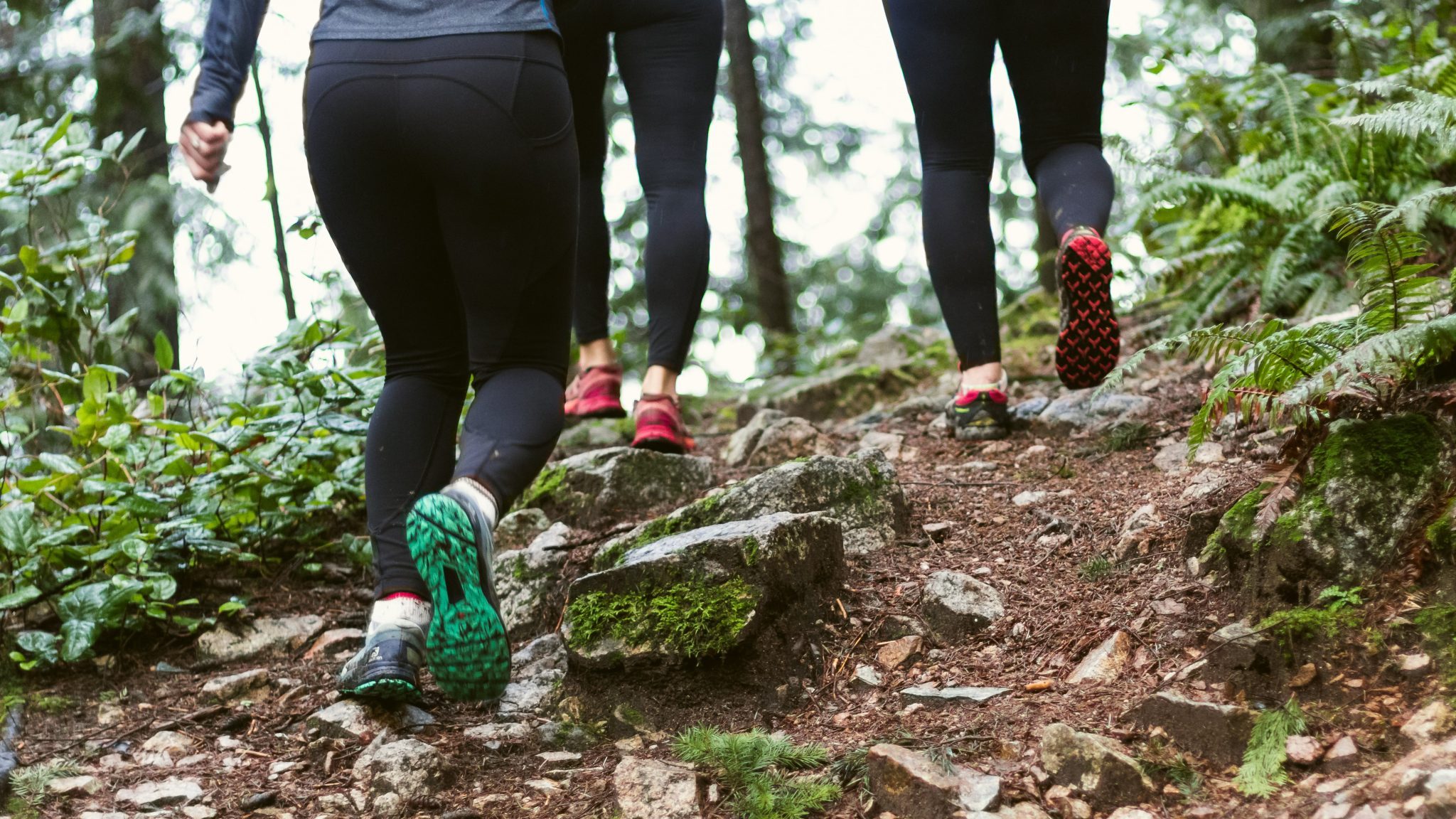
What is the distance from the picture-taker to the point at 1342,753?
169 centimetres

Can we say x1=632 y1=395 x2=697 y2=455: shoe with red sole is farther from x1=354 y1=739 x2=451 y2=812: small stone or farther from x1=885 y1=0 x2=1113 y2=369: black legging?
x1=354 y1=739 x2=451 y2=812: small stone

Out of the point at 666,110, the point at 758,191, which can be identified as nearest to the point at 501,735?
the point at 666,110

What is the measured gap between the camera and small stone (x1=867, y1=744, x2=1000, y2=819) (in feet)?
5.86

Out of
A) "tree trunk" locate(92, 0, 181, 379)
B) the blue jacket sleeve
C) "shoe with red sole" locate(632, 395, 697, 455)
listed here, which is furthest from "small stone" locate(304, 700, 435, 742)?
"tree trunk" locate(92, 0, 181, 379)

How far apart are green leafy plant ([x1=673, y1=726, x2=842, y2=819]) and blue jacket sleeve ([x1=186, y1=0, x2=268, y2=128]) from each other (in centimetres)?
170

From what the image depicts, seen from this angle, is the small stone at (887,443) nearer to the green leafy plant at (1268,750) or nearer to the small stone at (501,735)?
the small stone at (501,735)

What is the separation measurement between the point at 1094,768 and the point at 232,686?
2.32 m

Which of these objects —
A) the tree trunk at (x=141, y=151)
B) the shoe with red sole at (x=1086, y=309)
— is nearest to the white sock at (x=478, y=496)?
the shoe with red sole at (x=1086, y=309)

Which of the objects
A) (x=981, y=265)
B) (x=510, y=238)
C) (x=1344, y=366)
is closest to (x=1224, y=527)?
(x=1344, y=366)

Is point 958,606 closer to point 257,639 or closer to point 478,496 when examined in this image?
point 478,496

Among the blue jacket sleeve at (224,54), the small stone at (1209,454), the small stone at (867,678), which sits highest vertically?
the blue jacket sleeve at (224,54)

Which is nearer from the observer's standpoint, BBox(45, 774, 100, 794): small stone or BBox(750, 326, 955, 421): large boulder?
BBox(45, 774, 100, 794): small stone

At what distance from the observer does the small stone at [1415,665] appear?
5.70 ft

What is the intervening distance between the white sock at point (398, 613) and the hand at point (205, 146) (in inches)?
39.8
